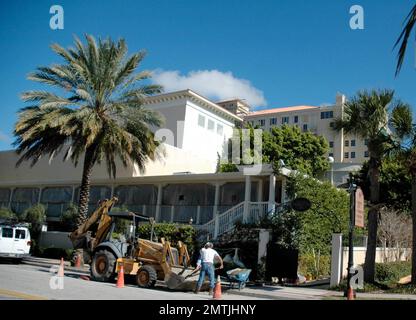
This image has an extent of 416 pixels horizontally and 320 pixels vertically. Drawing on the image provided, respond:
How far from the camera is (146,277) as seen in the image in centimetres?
1509

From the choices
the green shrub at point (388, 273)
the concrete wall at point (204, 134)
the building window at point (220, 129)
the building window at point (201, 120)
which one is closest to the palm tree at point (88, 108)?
the green shrub at point (388, 273)

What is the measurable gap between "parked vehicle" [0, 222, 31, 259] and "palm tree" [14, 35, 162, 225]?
2818 millimetres

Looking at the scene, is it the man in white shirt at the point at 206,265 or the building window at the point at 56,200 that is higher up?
the building window at the point at 56,200

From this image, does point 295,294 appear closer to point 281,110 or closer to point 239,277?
point 239,277

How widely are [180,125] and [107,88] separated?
79.9 feet

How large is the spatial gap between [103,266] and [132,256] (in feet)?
3.51

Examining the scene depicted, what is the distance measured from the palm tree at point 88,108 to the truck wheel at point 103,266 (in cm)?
645

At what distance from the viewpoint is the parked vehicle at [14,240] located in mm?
21844

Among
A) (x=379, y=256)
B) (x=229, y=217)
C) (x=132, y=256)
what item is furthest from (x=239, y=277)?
(x=379, y=256)

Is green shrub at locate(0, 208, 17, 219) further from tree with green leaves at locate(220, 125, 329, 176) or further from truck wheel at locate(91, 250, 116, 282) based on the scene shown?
tree with green leaves at locate(220, 125, 329, 176)

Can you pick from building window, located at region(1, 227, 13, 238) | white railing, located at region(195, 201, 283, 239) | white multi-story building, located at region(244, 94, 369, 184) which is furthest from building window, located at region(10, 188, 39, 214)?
white multi-story building, located at region(244, 94, 369, 184)

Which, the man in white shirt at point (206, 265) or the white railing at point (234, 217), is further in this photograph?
the white railing at point (234, 217)

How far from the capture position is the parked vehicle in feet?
71.7

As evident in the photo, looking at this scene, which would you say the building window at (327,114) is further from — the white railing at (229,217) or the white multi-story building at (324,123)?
the white railing at (229,217)
